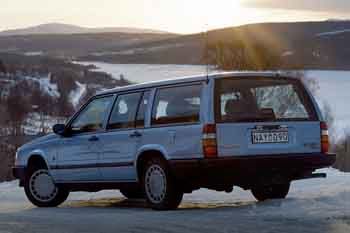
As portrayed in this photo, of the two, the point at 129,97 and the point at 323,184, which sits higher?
the point at 129,97

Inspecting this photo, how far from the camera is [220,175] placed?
33.2 ft

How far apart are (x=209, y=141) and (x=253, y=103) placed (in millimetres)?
979

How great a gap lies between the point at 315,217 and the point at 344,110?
41556 mm

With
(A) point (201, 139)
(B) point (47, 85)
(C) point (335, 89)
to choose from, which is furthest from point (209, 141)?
(B) point (47, 85)

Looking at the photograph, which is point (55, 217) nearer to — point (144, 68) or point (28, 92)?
point (28, 92)

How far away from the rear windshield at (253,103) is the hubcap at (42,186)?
3.40 meters

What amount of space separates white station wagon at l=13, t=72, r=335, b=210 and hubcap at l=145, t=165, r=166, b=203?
0.01 m

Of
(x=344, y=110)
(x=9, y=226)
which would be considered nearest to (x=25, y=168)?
(x=9, y=226)

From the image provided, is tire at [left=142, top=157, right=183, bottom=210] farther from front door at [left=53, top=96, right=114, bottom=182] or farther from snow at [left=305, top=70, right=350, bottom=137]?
snow at [left=305, top=70, right=350, bottom=137]

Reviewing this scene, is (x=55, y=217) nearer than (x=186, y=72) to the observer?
Yes

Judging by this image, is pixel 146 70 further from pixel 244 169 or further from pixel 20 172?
pixel 244 169

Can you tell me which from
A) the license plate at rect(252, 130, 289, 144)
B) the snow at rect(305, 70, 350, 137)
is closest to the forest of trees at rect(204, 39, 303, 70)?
the snow at rect(305, 70, 350, 137)

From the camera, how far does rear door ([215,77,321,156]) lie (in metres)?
10.1

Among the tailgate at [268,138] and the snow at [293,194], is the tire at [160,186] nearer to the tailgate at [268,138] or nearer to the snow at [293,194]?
the tailgate at [268,138]
